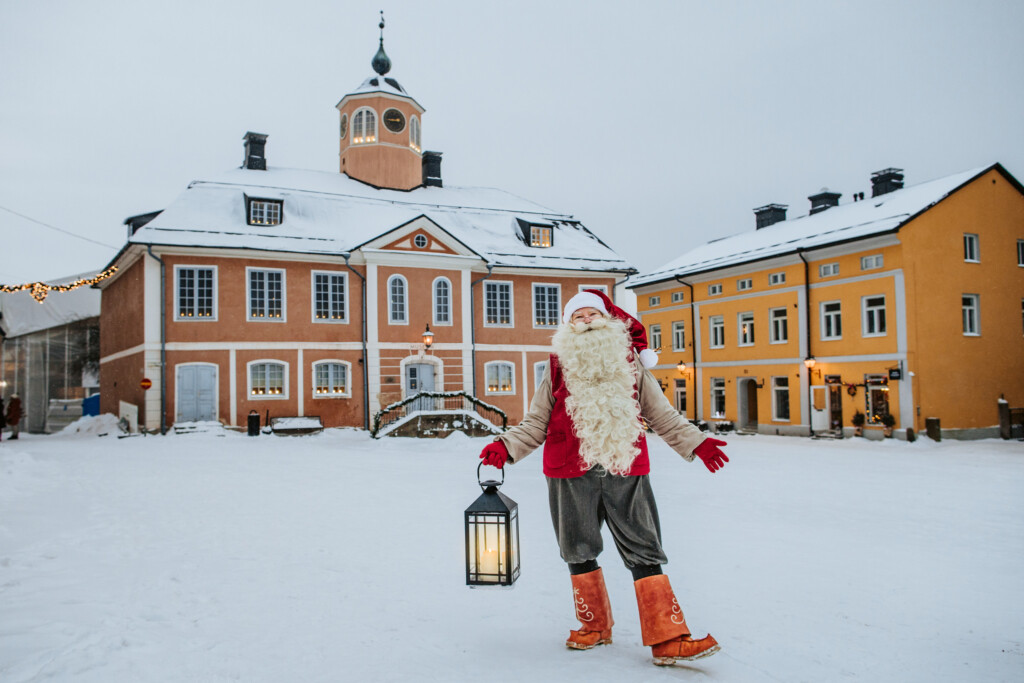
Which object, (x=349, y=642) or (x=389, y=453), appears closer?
(x=349, y=642)

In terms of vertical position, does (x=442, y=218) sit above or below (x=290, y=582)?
above

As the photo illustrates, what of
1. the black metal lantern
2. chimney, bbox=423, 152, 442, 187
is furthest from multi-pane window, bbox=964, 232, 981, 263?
the black metal lantern

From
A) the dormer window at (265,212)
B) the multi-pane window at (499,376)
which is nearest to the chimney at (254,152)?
the dormer window at (265,212)

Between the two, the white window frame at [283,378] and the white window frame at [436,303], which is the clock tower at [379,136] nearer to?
the white window frame at [436,303]

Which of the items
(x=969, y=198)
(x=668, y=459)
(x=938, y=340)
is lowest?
(x=668, y=459)

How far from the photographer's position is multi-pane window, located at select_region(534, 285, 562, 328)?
85.0 ft

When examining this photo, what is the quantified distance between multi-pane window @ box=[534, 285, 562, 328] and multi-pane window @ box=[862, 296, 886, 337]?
33.6 ft

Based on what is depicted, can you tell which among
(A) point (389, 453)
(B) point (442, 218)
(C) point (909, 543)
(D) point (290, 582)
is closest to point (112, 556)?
(D) point (290, 582)

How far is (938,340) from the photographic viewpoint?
72.1 ft

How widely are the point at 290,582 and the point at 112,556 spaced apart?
1.83 metres

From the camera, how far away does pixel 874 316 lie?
901 inches

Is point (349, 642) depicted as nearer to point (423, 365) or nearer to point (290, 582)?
point (290, 582)

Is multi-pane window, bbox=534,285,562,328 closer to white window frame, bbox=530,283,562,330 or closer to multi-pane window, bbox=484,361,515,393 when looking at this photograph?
white window frame, bbox=530,283,562,330

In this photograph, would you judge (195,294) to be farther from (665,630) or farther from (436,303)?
(665,630)
